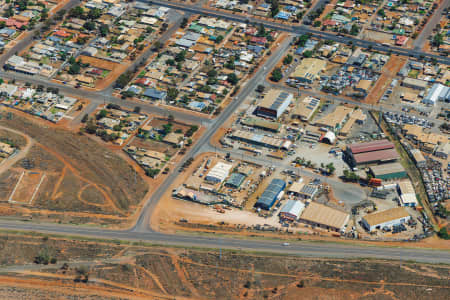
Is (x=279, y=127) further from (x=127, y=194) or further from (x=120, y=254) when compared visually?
(x=120, y=254)

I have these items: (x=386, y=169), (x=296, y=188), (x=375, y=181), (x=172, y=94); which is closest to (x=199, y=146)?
(x=172, y=94)

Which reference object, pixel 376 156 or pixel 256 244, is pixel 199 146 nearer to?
pixel 256 244

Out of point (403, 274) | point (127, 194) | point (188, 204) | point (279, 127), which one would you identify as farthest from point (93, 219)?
point (403, 274)

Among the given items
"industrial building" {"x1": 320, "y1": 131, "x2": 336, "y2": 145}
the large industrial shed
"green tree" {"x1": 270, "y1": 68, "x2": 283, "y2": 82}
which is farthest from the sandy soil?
the large industrial shed

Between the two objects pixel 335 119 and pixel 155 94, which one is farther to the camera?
pixel 155 94

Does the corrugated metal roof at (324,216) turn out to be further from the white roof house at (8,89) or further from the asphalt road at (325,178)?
the white roof house at (8,89)

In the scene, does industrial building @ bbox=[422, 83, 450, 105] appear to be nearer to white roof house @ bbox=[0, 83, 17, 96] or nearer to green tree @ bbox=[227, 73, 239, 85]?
green tree @ bbox=[227, 73, 239, 85]
